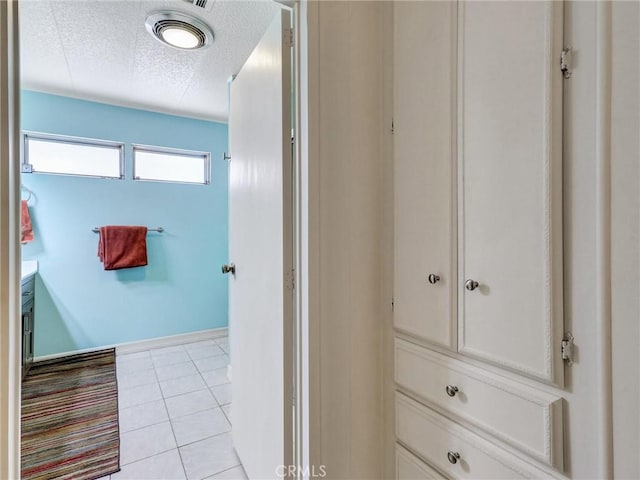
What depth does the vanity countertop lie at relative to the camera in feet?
7.47

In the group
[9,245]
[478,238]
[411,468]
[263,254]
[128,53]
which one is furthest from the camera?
[128,53]

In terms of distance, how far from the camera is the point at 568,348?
685 millimetres

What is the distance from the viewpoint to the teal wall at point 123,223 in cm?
272

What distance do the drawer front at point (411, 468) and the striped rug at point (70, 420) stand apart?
4.65ft

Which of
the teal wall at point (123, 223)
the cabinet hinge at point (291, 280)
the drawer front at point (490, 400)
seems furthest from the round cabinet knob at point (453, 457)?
the teal wall at point (123, 223)

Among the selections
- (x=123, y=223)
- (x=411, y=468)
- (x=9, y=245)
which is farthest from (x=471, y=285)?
(x=123, y=223)

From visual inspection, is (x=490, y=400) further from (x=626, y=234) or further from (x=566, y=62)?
(x=566, y=62)

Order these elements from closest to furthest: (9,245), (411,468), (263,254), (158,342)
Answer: (9,245), (411,468), (263,254), (158,342)

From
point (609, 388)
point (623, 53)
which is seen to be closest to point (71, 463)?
point (609, 388)

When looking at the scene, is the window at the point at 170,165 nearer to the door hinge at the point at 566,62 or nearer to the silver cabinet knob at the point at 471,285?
the silver cabinet knob at the point at 471,285

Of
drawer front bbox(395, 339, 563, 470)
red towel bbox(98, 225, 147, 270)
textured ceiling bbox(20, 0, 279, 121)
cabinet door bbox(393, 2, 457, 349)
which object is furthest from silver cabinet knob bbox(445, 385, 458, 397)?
red towel bbox(98, 225, 147, 270)

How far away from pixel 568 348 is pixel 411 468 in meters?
0.71

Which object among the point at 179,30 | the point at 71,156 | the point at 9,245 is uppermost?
the point at 179,30

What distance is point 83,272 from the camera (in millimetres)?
2875
